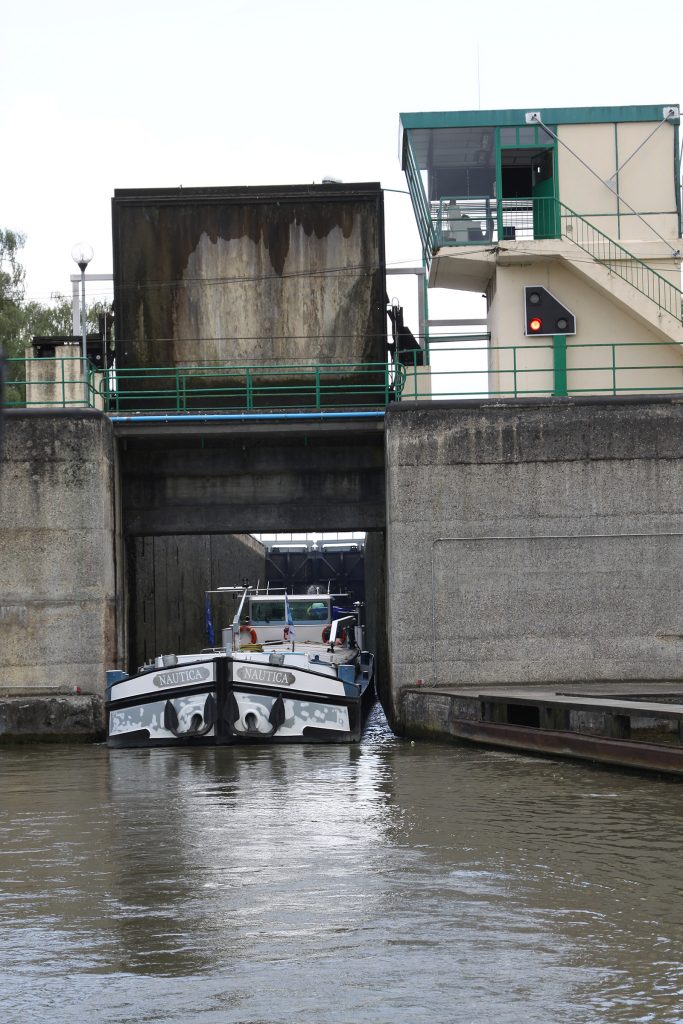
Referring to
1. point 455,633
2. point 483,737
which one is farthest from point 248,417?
point 483,737

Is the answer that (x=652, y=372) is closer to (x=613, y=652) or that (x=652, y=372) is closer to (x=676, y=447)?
(x=676, y=447)

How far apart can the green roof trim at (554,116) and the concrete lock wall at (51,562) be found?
863cm

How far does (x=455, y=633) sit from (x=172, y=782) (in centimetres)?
644

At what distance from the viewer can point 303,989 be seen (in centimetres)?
732

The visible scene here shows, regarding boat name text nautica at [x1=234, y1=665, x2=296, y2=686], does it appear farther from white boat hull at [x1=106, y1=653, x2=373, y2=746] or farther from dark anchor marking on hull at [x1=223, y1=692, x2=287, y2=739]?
dark anchor marking on hull at [x1=223, y1=692, x2=287, y2=739]

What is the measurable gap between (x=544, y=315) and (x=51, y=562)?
993 centimetres

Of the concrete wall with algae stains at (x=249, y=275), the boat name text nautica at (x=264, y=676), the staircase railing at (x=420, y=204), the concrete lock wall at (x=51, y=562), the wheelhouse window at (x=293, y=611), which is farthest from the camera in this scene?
the wheelhouse window at (x=293, y=611)

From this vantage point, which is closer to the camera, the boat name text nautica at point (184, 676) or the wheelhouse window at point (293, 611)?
the boat name text nautica at point (184, 676)

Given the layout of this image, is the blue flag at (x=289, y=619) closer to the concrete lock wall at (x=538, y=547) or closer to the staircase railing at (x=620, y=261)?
the concrete lock wall at (x=538, y=547)

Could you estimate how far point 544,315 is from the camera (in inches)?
949

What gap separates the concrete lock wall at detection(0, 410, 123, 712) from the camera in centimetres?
2094

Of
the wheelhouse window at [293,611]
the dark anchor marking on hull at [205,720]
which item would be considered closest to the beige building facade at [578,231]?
the wheelhouse window at [293,611]

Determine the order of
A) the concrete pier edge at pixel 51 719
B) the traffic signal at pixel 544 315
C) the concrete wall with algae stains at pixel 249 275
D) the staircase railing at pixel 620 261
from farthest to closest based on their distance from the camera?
the concrete wall with algae stains at pixel 249 275, the traffic signal at pixel 544 315, the staircase railing at pixel 620 261, the concrete pier edge at pixel 51 719

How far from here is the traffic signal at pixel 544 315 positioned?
79.0 ft
